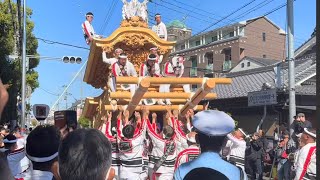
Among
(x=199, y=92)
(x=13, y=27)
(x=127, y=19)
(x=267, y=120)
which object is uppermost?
(x=13, y=27)

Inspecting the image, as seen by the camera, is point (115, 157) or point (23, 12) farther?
point (23, 12)

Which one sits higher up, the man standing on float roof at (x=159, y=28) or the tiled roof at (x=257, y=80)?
the man standing on float roof at (x=159, y=28)

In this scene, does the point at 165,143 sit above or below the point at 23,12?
below

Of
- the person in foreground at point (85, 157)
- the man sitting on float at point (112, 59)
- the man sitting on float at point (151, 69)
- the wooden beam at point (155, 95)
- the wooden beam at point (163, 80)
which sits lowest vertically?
the person in foreground at point (85, 157)

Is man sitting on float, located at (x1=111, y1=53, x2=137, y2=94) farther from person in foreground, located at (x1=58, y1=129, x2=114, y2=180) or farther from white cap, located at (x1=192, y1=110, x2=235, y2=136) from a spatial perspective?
person in foreground, located at (x1=58, y1=129, x2=114, y2=180)

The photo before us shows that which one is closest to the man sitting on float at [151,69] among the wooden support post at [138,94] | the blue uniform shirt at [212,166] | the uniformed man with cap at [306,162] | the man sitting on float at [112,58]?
the man sitting on float at [112,58]

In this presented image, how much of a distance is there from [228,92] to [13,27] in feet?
36.2

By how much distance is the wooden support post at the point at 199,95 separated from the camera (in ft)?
23.6

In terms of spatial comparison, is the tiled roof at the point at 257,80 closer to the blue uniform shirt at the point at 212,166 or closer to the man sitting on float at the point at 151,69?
the man sitting on float at the point at 151,69

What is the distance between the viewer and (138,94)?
23.3ft

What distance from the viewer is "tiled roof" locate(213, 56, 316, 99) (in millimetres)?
19406

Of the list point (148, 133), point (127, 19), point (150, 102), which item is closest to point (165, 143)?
point (148, 133)

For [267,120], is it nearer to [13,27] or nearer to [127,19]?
[127,19]

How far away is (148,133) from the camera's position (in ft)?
25.4
